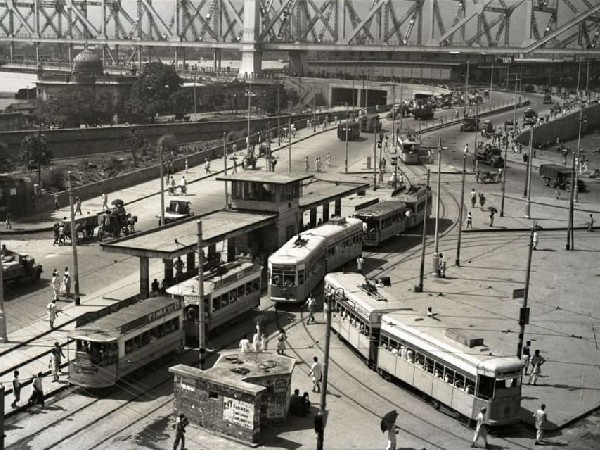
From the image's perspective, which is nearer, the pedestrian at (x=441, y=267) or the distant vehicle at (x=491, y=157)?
the pedestrian at (x=441, y=267)

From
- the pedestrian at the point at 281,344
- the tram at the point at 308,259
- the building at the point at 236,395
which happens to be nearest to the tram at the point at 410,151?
the tram at the point at 308,259

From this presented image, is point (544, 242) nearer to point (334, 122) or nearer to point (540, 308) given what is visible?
point (540, 308)

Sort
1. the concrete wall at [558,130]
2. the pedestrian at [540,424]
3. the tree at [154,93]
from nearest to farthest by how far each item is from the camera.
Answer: the pedestrian at [540,424] → the concrete wall at [558,130] → the tree at [154,93]

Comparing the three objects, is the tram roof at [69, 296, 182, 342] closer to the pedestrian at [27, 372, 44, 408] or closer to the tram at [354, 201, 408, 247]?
the pedestrian at [27, 372, 44, 408]

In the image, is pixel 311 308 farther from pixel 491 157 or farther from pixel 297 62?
pixel 297 62

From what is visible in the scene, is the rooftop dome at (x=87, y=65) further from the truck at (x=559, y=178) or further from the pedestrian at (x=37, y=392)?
the pedestrian at (x=37, y=392)

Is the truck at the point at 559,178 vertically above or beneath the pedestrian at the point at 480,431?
above

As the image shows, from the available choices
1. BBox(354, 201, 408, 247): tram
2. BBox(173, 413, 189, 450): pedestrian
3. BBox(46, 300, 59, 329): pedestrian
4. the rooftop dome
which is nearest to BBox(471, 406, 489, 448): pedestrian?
BBox(173, 413, 189, 450): pedestrian
